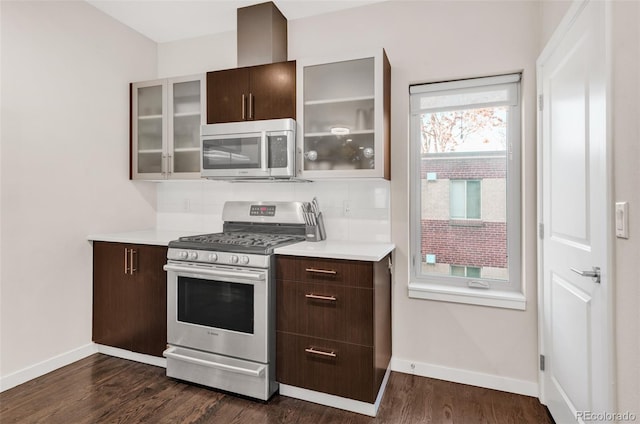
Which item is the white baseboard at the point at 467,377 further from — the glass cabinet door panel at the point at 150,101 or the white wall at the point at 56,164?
the glass cabinet door panel at the point at 150,101

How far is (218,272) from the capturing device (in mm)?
2143

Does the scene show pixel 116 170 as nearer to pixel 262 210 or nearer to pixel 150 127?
pixel 150 127

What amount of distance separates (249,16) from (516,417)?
10.7 ft

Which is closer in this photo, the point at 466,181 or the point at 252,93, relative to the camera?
the point at 466,181

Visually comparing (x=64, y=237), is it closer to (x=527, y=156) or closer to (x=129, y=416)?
(x=129, y=416)

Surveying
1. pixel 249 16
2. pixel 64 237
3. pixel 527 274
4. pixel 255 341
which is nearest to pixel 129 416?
pixel 255 341

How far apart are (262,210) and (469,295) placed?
1664 mm

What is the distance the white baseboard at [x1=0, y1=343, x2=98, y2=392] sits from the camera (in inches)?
85.9

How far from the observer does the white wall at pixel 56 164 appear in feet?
7.27

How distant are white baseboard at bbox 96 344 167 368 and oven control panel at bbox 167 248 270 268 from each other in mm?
837

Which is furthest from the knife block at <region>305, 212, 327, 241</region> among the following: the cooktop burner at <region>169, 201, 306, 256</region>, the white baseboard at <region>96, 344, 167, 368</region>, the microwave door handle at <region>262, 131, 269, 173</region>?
the white baseboard at <region>96, 344, 167, 368</region>

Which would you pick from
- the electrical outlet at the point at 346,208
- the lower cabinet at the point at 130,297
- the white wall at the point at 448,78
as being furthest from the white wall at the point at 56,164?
the electrical outlet at the point at 346,208

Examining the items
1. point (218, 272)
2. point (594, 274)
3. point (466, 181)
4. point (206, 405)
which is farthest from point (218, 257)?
point (594, 274)

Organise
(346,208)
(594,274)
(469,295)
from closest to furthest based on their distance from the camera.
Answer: (594,274) < (469,295) < (346,208)
